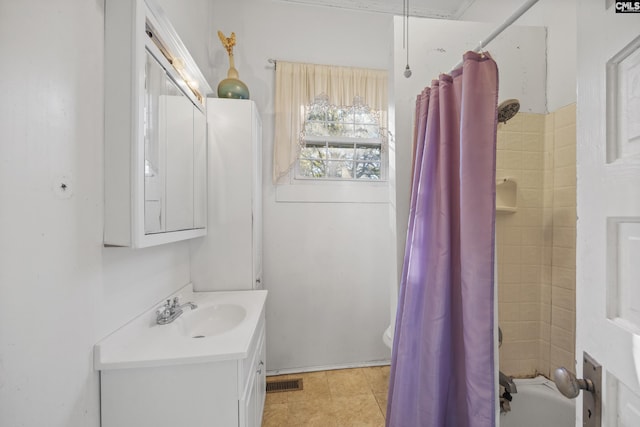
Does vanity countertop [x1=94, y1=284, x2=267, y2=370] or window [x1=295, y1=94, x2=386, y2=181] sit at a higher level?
window [x1=295, y1=94, x2=386, y2=181]

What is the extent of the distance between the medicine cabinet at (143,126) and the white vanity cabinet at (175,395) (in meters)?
0.48

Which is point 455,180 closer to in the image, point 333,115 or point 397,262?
point 397,262

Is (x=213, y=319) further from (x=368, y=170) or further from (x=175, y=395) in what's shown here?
(x=368, y=170)

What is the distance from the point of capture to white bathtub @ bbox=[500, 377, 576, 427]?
1.31m

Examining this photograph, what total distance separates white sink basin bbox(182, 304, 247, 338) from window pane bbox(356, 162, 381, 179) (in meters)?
1.50

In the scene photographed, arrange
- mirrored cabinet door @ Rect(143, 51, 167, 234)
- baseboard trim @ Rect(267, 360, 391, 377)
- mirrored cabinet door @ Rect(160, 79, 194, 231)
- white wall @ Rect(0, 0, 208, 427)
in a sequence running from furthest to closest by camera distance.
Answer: baseboard trim @ Rect(267, 360, 391, 377), mirrored cabinet door @ Rect(160, 79, 194, 231), mirrored cabinet door @ Rect(143, 51, 167, 234), white wall @ Rect(0, 0, 208, 427)

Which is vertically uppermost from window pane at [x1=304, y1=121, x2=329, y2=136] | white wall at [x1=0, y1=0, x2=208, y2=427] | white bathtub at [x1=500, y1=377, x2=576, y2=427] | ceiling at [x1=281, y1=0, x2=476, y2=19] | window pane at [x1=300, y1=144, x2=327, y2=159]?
ceiling at [x1=281, y1=0, x2=476, y2=19]

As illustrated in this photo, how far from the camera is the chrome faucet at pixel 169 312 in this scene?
3.96 ft

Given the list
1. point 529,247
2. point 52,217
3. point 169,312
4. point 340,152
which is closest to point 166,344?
point 169,312

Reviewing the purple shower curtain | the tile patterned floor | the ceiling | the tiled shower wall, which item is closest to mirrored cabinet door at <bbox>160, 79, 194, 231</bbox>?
the purple shower curtain

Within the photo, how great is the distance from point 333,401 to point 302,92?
243cm

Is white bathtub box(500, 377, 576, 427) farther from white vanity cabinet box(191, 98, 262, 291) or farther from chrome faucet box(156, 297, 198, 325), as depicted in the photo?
chrome faucet box(156, 297, 198, 325)

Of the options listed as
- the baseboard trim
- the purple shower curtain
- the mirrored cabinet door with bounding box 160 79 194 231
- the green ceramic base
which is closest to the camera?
the purple shower curtain

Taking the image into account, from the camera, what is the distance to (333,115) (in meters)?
2.28
